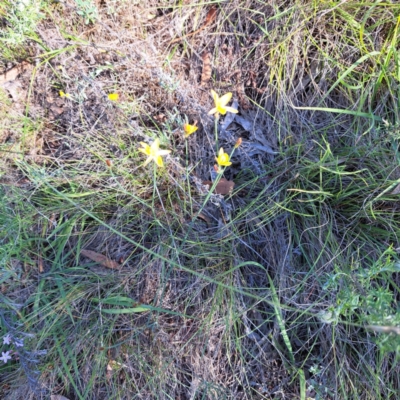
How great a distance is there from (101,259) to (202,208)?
1.78 ft

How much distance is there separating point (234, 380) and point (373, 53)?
148 cm

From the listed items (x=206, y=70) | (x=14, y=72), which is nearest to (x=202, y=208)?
(x=206, y=70)

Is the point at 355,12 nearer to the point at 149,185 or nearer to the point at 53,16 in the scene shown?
the point at 149,185

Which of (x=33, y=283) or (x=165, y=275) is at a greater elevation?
(x=33, y=283)

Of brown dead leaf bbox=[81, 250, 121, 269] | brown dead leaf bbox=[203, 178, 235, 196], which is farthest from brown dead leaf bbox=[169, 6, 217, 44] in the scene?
brown dead leaf bbox=[81, 250, 121, 269]

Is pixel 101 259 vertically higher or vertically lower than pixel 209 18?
lower

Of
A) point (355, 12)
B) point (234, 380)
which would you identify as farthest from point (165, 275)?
point (355, 12)

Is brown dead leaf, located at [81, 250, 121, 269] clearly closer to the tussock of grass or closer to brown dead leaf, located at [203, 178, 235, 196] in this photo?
the tussock of grass

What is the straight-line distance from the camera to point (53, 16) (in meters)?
1.77

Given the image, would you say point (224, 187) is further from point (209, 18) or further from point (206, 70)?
point (209, 18)

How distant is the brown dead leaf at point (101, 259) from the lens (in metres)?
1.63

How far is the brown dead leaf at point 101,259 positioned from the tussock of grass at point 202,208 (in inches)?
1.0

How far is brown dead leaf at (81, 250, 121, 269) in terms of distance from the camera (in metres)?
1.63

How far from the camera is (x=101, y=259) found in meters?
1.64
